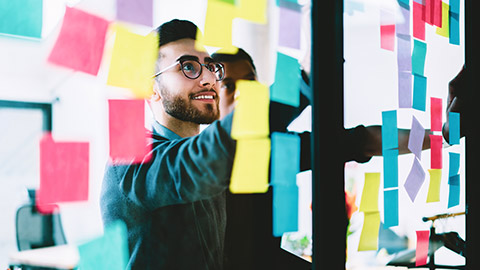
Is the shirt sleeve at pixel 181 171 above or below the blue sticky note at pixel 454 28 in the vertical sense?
below

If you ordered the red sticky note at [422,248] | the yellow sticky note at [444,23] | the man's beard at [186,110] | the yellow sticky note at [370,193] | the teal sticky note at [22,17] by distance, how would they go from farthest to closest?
1. the yellow sticky note at [444,23]
2. the red sticky note at [422,248]
3. the yellow sticky note at [370,193]
4. the man's beard at [186,110]
5. the teal sticky note at [22,17]

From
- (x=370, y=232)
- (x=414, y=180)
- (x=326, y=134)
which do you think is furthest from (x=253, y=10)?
(x=414, y=180)

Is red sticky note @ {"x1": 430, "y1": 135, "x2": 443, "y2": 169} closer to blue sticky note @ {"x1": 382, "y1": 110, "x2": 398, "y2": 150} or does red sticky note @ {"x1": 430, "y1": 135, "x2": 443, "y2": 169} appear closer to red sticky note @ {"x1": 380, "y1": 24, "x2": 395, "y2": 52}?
blue sticky note @ {"x1": 382, "y1": 110, "x2": 398, "y2": 150}

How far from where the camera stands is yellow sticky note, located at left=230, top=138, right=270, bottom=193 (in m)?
1.15

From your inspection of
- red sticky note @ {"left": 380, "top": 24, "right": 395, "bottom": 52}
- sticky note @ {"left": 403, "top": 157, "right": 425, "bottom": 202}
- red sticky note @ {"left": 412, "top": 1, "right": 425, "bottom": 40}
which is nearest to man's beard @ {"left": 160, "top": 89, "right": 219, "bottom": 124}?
red sticky note @ {"left": 380, "top": 24, "right": 395, "bottom": 52}

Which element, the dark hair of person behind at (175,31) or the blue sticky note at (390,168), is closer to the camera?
the dark hair of person behind at (175,31)

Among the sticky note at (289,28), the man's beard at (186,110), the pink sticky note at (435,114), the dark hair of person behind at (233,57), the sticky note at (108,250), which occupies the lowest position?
the sticky note at (108,250)

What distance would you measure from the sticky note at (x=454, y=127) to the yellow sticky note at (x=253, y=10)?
1.23 metres

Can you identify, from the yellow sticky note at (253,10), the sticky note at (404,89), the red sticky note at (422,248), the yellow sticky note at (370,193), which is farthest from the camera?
the red sticky note at (422,248)

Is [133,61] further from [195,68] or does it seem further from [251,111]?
[251,111]

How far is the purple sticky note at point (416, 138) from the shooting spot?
5.69 ft

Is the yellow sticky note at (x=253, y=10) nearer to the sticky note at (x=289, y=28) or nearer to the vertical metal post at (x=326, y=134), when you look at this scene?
the sticky note at (x=289, y=28)

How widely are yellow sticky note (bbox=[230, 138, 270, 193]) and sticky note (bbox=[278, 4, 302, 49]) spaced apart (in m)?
0.30

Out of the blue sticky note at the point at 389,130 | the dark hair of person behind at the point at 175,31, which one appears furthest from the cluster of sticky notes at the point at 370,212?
the dark hair of person behind at the point at 175,31
